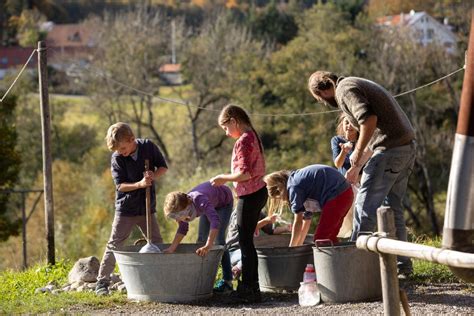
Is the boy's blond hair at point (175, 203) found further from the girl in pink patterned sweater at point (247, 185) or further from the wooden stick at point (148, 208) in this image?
the wooden stick at point (148, 208)

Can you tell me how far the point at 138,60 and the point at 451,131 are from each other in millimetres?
19503

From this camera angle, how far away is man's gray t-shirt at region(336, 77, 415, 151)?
24.7 ft

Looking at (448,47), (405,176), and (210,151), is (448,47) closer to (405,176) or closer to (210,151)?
(210,151)

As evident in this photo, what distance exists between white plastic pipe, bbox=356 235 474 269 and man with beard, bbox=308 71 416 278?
5.63 feet

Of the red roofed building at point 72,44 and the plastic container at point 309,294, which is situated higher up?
the red roofed building at point 72,44

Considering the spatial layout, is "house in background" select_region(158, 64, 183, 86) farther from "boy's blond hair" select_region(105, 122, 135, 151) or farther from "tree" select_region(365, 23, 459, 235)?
"boy's blond hair" select_region(105, 122, 135, 151)

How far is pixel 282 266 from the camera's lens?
324 inches

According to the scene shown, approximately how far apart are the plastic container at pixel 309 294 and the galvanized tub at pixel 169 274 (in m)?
0.76

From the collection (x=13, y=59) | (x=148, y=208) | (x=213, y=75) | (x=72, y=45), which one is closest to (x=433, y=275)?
(x=148, y=208)

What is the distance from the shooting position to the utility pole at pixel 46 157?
35.8ft

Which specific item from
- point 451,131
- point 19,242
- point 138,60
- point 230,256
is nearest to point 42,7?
point 138,60

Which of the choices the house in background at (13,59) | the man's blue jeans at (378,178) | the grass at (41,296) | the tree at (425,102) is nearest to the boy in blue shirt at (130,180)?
the grass at (41,296)

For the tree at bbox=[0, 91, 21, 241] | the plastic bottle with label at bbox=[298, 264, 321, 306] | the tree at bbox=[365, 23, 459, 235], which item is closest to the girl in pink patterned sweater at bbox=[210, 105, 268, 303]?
the plastic bottle with label at bbox=[298, 264, 321, 306]

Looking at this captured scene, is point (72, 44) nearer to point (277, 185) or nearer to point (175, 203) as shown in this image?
point (277, 185)
